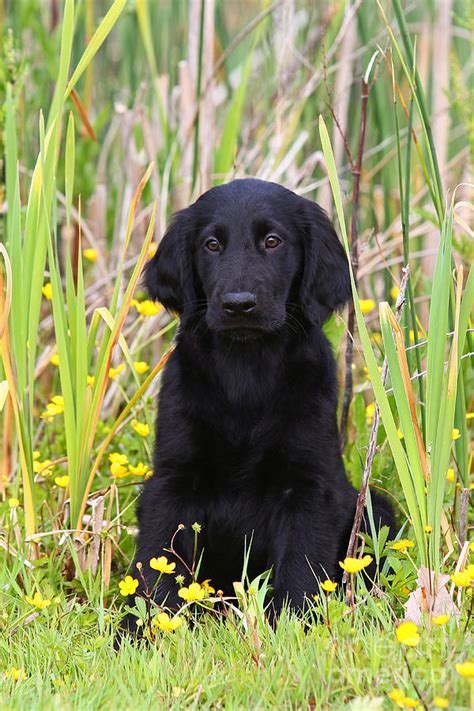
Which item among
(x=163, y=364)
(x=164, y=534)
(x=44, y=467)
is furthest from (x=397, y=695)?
(x=44, y=467)

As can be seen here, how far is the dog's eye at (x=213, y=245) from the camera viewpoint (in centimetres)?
257

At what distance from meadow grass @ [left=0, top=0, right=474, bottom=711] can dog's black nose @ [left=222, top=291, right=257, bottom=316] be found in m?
0.24

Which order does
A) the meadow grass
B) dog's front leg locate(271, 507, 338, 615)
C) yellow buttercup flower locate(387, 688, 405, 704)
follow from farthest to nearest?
1. dog's front leg locate(271, 507, 338, 615)
2. the meadow grass
3. yellow buttercup flower locate(387, 688, 405, 704)

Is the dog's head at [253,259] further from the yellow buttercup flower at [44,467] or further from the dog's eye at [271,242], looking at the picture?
the yellow buttercup flower at [44,467]

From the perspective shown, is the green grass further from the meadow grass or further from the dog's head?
the dog's head

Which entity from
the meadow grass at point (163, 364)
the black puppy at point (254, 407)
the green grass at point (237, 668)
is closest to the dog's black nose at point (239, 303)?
the black puppy at point (254, 407)

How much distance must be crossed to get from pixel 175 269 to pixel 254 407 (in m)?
0.45

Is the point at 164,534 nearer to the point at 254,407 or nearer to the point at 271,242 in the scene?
the point at 254,407

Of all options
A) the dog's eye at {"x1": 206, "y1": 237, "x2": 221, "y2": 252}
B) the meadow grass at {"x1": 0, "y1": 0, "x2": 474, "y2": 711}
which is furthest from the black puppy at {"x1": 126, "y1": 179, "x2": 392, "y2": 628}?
the meadow grass at {"x1": 0, "y1": 0, "x2": 474, "y2": 711}

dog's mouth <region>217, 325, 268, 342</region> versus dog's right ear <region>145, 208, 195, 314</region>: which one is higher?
dog's right ear <region>145, 208, 195, 314</region>

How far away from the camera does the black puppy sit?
7.86 ft

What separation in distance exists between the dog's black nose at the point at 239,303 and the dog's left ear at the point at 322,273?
0.82ft

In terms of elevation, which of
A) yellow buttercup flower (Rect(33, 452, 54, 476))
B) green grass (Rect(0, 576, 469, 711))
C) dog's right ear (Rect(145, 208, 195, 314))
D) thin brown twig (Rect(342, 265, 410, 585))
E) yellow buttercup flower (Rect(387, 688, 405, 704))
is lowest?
green grass (Rect(0, 576, 469, 711))

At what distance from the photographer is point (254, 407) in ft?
8.13
